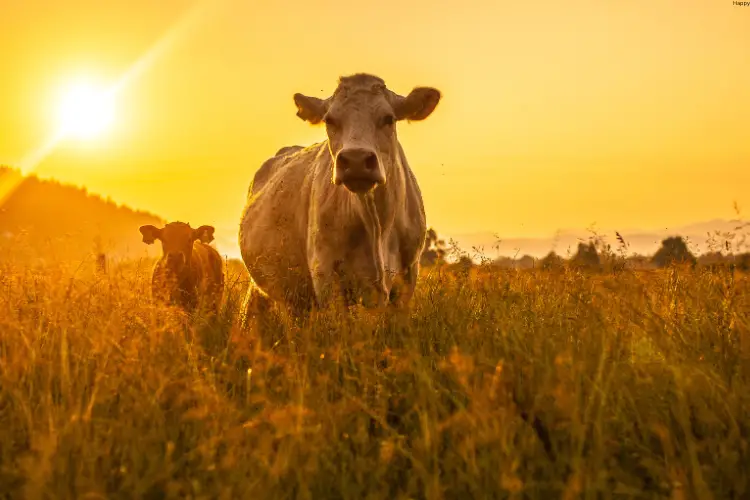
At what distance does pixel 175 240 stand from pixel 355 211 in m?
5.63

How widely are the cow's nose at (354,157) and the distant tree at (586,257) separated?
7.20 feet

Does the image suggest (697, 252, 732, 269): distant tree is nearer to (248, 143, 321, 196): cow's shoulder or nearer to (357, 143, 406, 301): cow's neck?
(357, 143, 406, 301): cow's neck

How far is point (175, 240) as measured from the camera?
36.1 feet

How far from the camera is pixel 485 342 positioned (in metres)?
4.28

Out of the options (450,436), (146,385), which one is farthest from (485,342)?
(146,385)

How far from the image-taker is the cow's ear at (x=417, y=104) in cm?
650

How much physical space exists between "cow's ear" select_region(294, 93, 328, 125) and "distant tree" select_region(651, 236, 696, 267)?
341cm

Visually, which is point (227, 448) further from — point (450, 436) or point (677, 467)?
point (677, 467)

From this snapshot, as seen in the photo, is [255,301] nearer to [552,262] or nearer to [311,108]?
[311,108]

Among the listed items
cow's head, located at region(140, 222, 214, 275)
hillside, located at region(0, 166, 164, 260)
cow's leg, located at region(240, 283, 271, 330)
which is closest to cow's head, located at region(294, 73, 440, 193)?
cow's leg, located at region(240, 283, 271, 330)

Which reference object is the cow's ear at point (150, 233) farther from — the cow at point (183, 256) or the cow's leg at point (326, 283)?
the cow's leg at point (326, 283)

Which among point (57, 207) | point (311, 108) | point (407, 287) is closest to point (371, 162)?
point (407, 287)

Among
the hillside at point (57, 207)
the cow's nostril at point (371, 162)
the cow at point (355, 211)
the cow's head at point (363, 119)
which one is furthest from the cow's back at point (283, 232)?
the hillside at point (57, 207)

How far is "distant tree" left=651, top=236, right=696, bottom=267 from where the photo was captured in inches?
264
